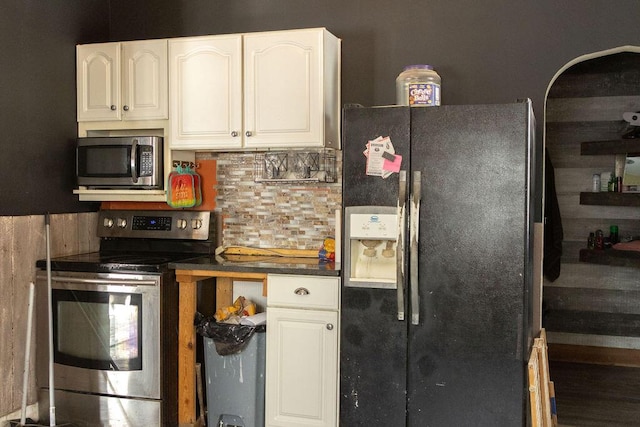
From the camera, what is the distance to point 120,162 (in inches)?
157

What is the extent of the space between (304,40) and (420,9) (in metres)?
0.72

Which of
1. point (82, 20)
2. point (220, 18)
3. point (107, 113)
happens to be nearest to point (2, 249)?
point (107, 113)

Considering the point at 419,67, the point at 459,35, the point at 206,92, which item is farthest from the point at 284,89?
the point at 459,35

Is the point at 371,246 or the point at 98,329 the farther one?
the point at 98,329

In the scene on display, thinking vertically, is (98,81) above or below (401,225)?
above

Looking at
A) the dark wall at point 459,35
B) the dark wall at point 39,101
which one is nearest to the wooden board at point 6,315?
the dark wall at point 39,101

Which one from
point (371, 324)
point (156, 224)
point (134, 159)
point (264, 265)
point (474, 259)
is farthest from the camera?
point (156, 224)

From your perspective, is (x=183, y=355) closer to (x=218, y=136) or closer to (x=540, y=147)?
(x=218, y=136)

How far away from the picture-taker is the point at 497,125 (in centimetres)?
302

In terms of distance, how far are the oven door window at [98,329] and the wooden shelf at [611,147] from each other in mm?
3642

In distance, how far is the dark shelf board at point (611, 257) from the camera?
5047 mm

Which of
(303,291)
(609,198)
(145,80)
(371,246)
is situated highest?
(145,80)

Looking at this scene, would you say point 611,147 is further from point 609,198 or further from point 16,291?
point 16,291

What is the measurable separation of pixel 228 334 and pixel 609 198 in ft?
10.7
